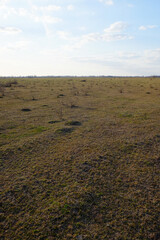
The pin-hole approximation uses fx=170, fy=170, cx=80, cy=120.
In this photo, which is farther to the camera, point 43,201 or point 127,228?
point 43,201

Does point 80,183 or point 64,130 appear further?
point 64,130

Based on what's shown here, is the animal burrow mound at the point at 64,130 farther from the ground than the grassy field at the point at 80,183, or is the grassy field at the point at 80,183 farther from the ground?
the animal burrow mound at the point at 64,130

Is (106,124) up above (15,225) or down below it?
above

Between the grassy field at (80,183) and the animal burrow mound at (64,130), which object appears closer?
the grassy field at (80,183)

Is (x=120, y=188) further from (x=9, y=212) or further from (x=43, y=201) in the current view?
(x=9, y=212)

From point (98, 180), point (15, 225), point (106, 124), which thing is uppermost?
point (106, 124)

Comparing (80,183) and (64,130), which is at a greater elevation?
(64,130)

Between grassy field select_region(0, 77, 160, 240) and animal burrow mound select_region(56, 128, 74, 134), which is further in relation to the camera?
animal burrow mound select_region(56, 128, 74, 134)

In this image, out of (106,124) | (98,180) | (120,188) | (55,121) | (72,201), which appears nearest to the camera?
(72,201)

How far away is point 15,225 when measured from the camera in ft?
9.98

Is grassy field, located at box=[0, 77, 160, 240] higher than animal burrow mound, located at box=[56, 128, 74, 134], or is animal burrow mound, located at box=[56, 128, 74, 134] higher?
animal burrow mound, located at box=[56, 128, 74, 134]

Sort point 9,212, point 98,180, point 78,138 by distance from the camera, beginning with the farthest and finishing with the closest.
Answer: point 78,138 → point 98,180 → point 9,212

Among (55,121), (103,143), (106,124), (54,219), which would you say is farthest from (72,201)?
(55,121)

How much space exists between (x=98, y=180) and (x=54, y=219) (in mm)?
1426
